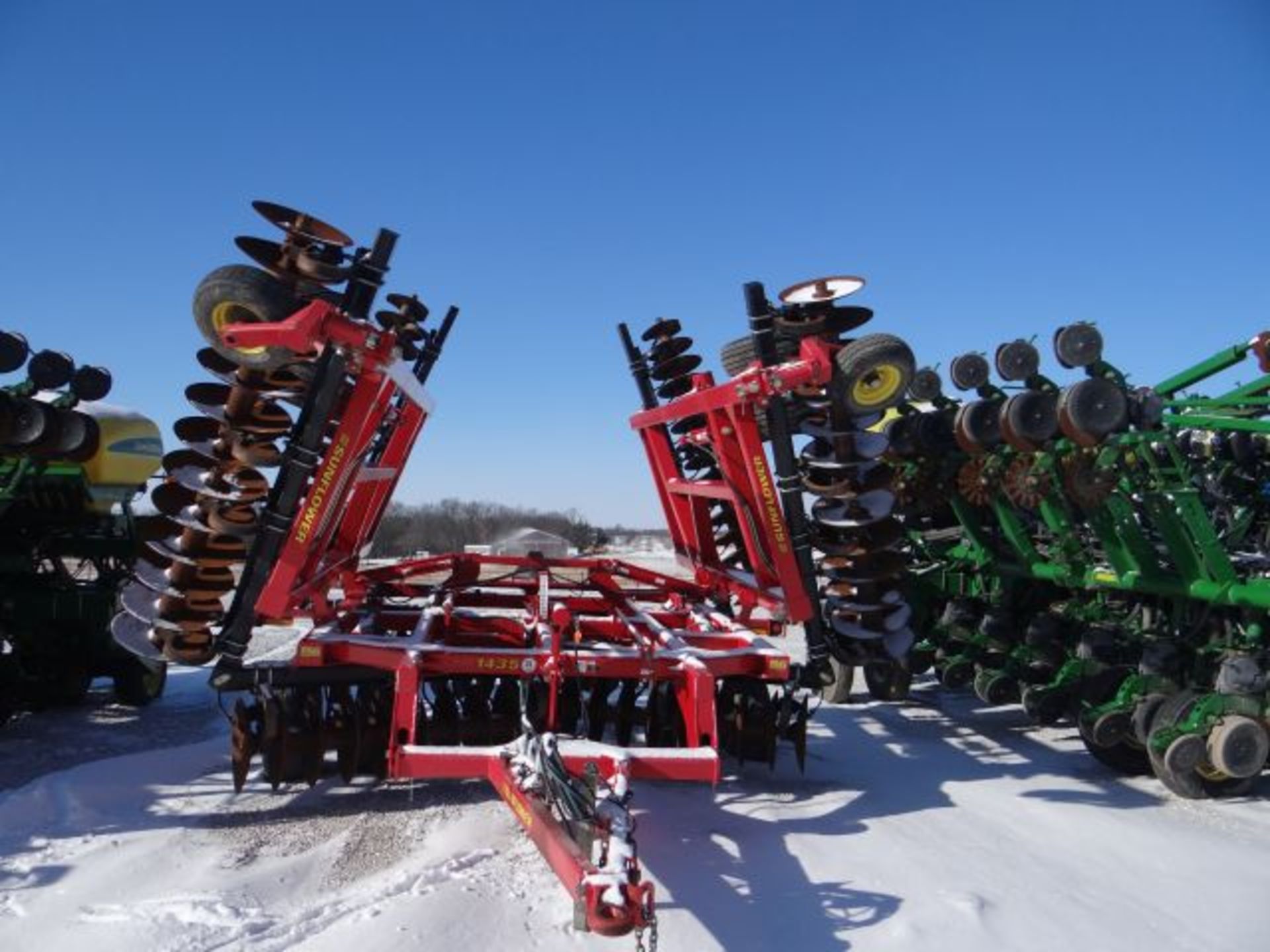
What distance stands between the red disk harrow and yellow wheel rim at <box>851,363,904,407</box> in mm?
72

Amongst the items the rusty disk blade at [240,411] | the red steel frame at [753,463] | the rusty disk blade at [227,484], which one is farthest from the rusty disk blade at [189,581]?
the red steel frame at [753,463]

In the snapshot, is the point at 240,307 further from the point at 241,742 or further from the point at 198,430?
the point at 241,742

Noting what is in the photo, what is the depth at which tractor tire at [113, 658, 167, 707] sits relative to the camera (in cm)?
811

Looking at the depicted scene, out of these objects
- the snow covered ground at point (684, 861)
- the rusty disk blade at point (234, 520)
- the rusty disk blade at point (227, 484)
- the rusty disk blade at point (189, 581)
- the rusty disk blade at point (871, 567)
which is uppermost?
the rusty disk blade at point (227, 484)

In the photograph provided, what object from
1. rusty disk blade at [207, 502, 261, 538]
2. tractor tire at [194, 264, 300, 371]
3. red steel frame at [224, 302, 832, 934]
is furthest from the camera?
rusty disk blade at [207, 502, 261, 538]

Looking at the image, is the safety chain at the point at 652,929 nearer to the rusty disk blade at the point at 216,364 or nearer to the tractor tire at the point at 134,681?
the rusty disk blade at the point at 216,364

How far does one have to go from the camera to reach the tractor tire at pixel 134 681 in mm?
8109

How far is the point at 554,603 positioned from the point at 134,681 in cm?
416

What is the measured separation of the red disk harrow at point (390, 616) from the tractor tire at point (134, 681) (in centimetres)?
298

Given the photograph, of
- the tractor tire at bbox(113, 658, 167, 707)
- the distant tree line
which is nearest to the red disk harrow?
the tractor tire at bbox(113, 658, 167, 707)

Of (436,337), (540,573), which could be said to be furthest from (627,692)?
(436,337)

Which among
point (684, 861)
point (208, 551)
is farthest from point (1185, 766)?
point (208, 551)

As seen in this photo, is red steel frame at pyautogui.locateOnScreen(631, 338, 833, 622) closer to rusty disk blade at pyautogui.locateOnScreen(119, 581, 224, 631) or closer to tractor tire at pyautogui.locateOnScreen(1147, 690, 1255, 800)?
tractor tire at pyautogui.locateOnScreen(1147, 690, 1255, 800)

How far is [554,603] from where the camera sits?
254 inches
